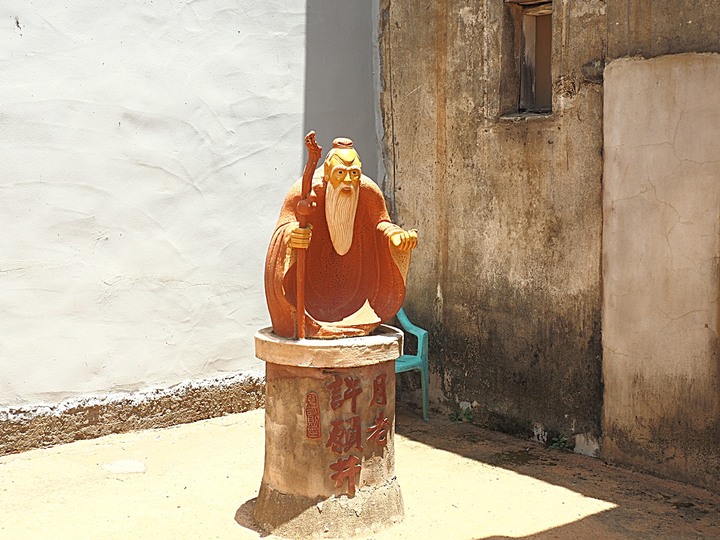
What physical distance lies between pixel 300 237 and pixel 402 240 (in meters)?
0.58

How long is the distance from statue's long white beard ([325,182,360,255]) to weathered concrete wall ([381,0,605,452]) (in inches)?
73.2

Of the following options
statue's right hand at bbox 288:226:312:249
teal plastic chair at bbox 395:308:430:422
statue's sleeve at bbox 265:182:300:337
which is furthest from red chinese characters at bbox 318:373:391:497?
teal plastic chair at bbox 395:308:430:422

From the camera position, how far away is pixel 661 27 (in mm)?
5492

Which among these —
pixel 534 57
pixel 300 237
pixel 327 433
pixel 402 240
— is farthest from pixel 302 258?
pixel 534 57

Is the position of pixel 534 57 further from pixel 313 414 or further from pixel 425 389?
pixel 313 414

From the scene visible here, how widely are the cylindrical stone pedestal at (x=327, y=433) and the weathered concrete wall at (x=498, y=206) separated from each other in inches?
70.9

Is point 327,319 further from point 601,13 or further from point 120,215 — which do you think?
point 601,13

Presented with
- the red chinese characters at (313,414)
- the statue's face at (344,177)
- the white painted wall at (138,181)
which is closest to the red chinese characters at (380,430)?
the red chinese characters at (313,414)

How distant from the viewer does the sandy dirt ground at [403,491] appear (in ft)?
16.1

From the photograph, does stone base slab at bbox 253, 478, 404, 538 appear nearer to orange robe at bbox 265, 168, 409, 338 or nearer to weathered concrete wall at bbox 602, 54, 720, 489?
orange robe at bbox 265, 168, 409, 338

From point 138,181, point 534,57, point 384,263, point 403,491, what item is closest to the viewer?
point 384,263

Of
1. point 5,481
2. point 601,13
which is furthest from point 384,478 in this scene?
point 601,13

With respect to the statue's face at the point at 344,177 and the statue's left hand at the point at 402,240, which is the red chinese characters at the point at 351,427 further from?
the statue's face at the point at 344,177

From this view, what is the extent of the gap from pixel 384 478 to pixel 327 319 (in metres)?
0.92
